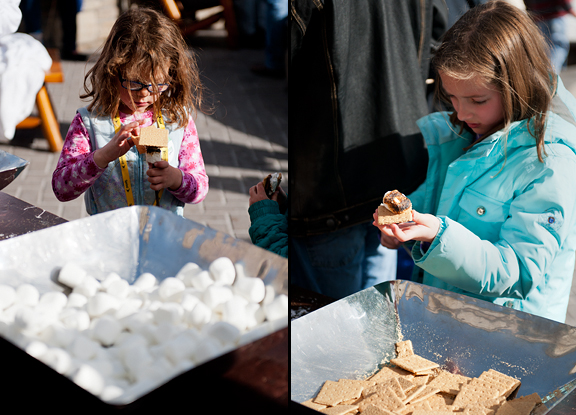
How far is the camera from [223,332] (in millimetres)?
729

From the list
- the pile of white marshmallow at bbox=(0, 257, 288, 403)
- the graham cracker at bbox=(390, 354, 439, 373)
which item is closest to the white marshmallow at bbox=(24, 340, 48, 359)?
the pile of white marshmallow at bbox=(0, 257, 288, 403)

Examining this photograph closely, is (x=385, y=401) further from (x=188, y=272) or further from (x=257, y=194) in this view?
(x=257, y=194)

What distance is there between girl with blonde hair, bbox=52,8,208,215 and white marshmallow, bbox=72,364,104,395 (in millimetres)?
631

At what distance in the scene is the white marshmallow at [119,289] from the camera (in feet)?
3.14

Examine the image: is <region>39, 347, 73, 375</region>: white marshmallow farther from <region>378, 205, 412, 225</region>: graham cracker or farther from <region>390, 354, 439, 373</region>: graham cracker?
<region>378, 205, 412, 225</region>: graham cracker

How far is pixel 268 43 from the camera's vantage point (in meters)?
→ 1.52

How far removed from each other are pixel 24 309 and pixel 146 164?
0.58 metres

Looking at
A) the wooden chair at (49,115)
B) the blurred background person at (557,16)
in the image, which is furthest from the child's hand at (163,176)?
the wooden chair at (49,115)

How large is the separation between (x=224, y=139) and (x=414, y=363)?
141 centimetres

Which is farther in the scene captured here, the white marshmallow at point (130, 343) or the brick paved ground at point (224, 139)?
the brick paved ground at point (224, 139)

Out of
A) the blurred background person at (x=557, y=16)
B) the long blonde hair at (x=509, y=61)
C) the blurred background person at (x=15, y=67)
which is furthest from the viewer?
the blurred background person at (x=557, y=16)

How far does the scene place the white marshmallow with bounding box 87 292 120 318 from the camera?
89 centimetres

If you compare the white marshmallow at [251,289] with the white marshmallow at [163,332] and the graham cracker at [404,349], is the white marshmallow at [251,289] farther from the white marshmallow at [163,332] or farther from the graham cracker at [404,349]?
the graham cracker at [404,349]

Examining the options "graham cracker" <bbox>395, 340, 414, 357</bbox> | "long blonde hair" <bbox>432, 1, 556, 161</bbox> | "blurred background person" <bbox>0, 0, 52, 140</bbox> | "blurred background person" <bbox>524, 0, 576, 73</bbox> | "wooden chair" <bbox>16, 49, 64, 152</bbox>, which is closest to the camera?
"graham cracker" <bbox>395, 340, 414, 357</bbox>
